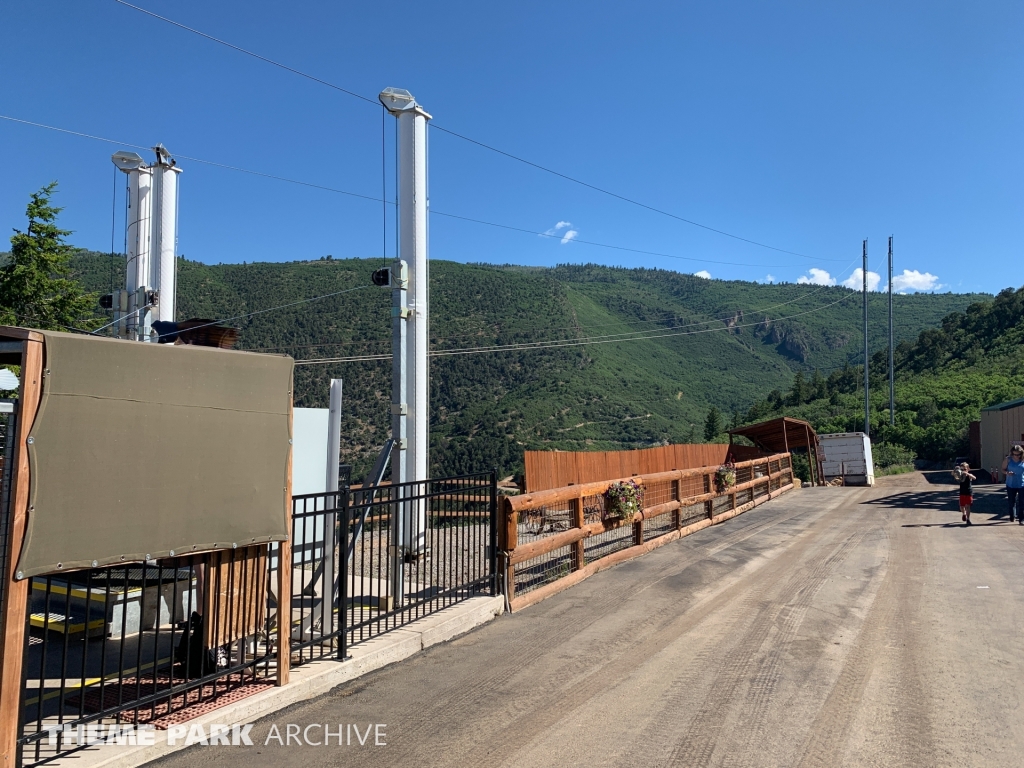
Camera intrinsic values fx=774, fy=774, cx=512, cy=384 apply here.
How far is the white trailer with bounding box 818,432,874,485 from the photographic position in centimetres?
3188

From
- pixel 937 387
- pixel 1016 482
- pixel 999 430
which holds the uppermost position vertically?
pixel 937 387

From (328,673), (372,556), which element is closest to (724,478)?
(372,556)

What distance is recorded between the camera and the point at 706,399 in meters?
95.9

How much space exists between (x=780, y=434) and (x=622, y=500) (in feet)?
75.0

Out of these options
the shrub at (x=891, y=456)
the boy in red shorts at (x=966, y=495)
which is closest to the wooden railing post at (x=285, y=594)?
the boy in red shorts at (x=966, y=495)

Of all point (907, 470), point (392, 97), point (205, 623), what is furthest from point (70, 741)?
point (907, 470)

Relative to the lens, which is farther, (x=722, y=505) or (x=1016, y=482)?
(x=722, y=505)

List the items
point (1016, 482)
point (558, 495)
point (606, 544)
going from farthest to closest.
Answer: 1. point (1016, 482)
2. point (606, 544)
3. point (558, 495)

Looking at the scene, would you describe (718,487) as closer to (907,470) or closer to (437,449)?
(907,470)

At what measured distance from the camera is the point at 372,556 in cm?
726

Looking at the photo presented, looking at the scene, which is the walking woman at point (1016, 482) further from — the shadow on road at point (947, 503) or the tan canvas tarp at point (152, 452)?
the tan canvas tarp at point (152, 452)

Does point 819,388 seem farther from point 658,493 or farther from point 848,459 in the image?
point 658,493

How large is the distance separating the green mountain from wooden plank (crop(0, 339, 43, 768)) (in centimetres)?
4477

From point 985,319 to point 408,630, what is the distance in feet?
243
